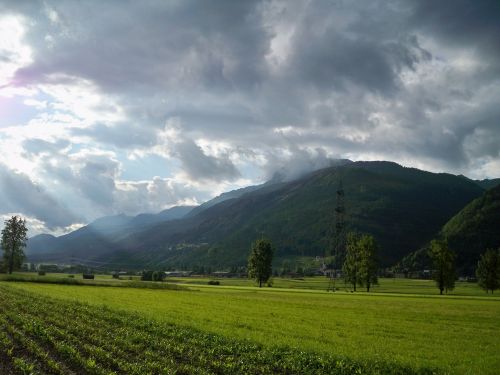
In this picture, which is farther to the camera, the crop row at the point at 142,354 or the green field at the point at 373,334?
the green field at the point at 373,334

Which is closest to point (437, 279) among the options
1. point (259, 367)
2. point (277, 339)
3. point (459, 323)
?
point (459, 323)

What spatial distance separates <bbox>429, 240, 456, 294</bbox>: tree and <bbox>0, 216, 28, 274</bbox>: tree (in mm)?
142312

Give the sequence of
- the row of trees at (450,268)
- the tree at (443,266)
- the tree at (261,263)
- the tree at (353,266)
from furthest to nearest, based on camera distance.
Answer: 1. the tree at (261,263)
2. the tree at (353,266)
3. the row of trees at (450,268)
4. the tree at (443,266)

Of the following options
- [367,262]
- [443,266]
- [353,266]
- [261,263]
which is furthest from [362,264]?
[261,263]

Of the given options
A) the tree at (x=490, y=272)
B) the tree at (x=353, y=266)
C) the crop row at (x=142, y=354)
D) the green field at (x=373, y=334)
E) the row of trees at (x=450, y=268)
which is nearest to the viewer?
the crop row at (x=142, y=354)

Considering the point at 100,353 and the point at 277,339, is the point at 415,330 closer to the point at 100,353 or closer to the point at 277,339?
the point at 277,339

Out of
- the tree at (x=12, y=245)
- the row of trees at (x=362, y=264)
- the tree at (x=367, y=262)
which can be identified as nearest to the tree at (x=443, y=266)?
the tree at (x=367, y=262)

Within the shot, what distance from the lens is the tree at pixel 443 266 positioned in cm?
12000

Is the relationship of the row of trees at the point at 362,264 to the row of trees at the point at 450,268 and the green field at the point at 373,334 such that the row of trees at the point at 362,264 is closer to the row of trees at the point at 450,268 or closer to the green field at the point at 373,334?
the row of trees at the point at 450,268

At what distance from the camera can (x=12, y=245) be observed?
162 meters

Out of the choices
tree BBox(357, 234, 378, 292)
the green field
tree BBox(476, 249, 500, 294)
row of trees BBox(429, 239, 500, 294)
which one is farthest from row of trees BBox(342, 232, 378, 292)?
the green field

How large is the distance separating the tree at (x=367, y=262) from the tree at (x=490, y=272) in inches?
1238

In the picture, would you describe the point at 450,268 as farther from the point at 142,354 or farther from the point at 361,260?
the point at 142,354

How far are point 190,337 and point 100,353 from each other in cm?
843
